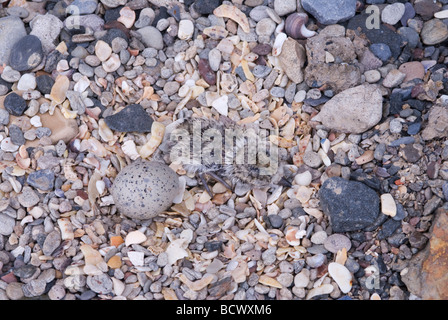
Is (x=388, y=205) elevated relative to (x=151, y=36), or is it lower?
lower

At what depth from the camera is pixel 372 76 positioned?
2.32 metres

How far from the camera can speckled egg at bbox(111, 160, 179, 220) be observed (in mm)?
2061

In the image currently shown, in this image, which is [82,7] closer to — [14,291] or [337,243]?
[14,291]

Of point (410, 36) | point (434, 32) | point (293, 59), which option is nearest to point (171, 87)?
point (293, 59)

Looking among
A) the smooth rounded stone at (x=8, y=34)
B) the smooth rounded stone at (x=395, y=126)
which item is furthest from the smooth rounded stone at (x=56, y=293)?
the smooth rounded stone at (x=395, y=126)

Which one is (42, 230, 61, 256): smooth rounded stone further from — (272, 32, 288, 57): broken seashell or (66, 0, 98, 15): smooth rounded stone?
(272, 32, 288, 57): broken seashell

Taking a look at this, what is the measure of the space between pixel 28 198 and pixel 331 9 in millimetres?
1582

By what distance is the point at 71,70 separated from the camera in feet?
8.03

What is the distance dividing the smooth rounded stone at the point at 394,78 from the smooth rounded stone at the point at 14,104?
162 centimetres

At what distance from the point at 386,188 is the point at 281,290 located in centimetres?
60

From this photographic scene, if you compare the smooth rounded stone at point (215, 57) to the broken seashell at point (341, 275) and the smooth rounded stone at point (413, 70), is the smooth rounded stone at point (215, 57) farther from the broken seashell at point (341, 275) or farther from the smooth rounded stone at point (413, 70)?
the broken seashell at point (341, 275)

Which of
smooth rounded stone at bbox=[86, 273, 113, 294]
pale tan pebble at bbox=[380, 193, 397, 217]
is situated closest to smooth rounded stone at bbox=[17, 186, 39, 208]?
smooth rounded stone at bbox=[86, 273, 113, 294]

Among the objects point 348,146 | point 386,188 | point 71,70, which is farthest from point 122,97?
point 386,188

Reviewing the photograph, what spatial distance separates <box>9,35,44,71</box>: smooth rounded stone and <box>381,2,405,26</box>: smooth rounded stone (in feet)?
5.29
